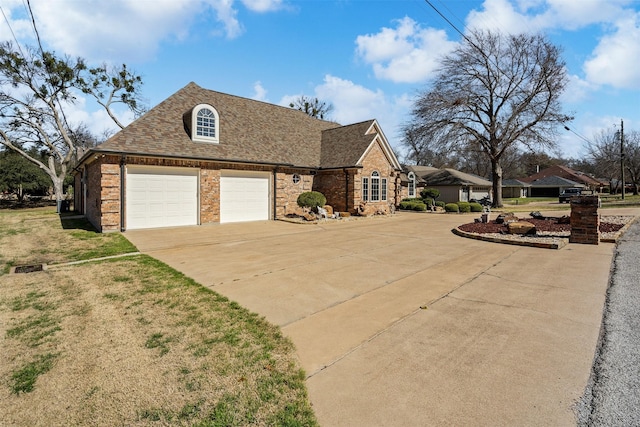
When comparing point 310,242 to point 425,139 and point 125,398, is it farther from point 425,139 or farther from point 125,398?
point 425,139

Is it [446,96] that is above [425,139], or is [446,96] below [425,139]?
above

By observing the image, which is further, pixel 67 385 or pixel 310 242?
pixel 310 242

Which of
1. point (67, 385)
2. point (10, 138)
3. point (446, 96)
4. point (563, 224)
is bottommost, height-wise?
point (67, 385)

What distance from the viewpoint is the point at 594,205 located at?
9250 millimetres

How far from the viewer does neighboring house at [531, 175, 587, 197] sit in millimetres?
55250

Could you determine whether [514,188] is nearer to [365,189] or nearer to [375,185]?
[375,185]

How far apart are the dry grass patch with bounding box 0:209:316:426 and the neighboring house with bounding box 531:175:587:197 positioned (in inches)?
2626

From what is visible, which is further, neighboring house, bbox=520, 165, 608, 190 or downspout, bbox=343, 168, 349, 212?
neighboring house, bbox=520, 165, 608, 190

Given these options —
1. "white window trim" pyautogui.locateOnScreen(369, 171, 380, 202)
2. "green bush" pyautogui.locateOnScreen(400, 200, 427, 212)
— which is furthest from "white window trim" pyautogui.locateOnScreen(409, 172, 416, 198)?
"white window trim" pyautogui.locateOnScreen(369, 171, 380, 202)

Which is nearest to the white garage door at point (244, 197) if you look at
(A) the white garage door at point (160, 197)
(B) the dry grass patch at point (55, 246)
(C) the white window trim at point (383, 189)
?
(A) the white garage door at point (160, 197)

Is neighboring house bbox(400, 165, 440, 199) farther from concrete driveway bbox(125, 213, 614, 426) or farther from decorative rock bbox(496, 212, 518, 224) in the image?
concrete driveway bbox(125, 213, 614, 426)

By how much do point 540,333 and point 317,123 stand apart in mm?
22779

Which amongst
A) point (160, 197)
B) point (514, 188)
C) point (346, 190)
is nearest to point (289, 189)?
point (346, 190)

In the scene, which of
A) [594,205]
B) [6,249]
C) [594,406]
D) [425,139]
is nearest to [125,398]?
[594,406]
